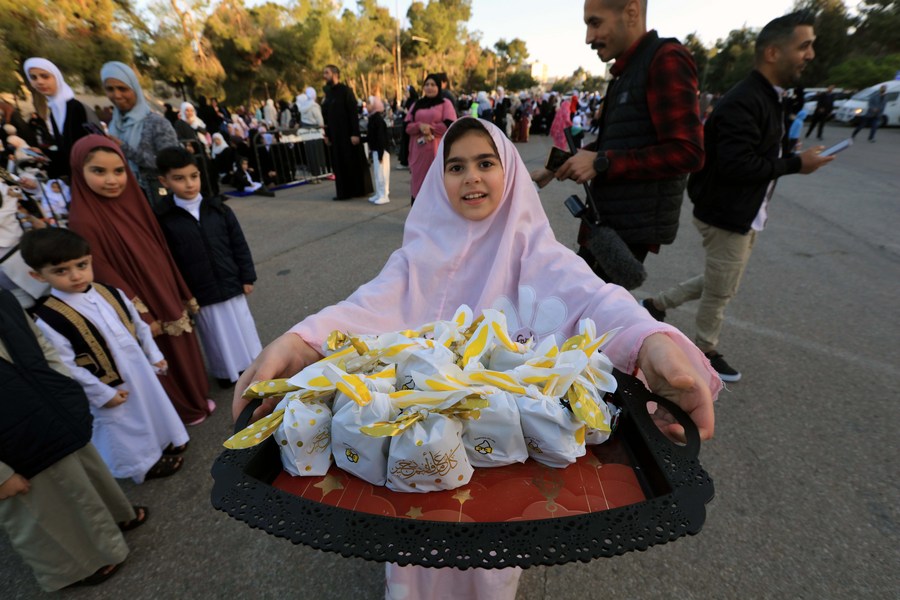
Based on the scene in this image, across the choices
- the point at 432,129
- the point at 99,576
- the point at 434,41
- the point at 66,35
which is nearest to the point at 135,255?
the point at 99,576

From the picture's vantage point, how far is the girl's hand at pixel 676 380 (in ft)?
3.12

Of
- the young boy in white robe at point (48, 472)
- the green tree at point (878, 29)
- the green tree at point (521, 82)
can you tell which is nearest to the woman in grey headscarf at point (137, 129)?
the young boy in white robe at point (48, 472)

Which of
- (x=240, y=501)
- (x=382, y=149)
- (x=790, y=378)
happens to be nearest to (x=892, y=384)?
(x=790, y=378)

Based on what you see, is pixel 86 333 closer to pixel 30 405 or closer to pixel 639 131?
pixel 30 405

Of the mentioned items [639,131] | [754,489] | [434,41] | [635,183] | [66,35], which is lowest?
[754,489]

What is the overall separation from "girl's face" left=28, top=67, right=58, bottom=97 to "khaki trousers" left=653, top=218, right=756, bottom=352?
5145mm

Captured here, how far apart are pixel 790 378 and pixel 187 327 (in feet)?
13.3

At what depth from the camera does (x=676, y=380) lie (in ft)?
3.06

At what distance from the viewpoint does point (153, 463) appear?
232 cm

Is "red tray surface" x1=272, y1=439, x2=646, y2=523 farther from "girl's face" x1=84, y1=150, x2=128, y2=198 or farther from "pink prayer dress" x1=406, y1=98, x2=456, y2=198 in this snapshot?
"pink prayer dress" x1=406, y1=98, x2=456, y2=198

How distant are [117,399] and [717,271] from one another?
354cm

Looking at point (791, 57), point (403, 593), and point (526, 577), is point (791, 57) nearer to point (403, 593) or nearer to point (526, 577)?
point (526, 577)

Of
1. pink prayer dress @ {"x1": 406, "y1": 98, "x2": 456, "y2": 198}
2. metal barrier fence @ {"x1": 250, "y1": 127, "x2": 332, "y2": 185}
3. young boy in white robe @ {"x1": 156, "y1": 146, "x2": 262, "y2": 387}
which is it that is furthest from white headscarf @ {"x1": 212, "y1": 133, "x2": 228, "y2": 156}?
young boy in white robe @ {"x1": 156, "y1": 146, "x2": 262, "y2": 387}

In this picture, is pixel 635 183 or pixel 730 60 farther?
pixel 730 60
